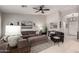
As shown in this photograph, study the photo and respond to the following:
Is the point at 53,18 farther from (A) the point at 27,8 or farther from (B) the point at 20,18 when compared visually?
(B) the point at 20,18

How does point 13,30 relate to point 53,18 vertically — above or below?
below

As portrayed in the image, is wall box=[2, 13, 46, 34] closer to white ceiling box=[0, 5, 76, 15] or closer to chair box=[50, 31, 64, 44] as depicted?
white ceiling box=[0, 5, 76, 15]

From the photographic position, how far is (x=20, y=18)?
81.1 inches

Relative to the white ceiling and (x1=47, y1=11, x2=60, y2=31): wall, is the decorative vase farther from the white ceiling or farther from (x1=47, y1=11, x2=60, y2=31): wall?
(x1=47, y1=11, x2=60, y2=31): wall

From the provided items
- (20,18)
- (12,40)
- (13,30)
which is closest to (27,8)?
(20,18)

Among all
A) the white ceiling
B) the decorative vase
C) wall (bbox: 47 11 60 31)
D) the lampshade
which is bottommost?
the decorative vase

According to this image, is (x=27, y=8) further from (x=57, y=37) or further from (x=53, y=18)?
(x=57, y=37)

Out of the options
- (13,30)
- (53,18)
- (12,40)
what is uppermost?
(53,18)

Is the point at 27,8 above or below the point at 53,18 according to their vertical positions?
above

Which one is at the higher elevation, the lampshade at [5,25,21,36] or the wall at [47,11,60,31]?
the wall at [47,11,60,31]

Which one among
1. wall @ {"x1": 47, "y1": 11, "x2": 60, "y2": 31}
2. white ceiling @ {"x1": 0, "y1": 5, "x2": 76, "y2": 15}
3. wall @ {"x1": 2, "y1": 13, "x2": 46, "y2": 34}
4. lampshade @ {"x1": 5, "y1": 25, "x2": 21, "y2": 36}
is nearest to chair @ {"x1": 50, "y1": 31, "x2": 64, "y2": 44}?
wall @ {"x1": 47, "y1": 11, "x2": 60, "y2": 31}

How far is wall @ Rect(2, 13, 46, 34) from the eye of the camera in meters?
1.99

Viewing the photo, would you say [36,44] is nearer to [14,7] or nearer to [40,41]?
[40,41]

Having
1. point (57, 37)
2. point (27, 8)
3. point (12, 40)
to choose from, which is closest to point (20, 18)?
point (27, 8)
